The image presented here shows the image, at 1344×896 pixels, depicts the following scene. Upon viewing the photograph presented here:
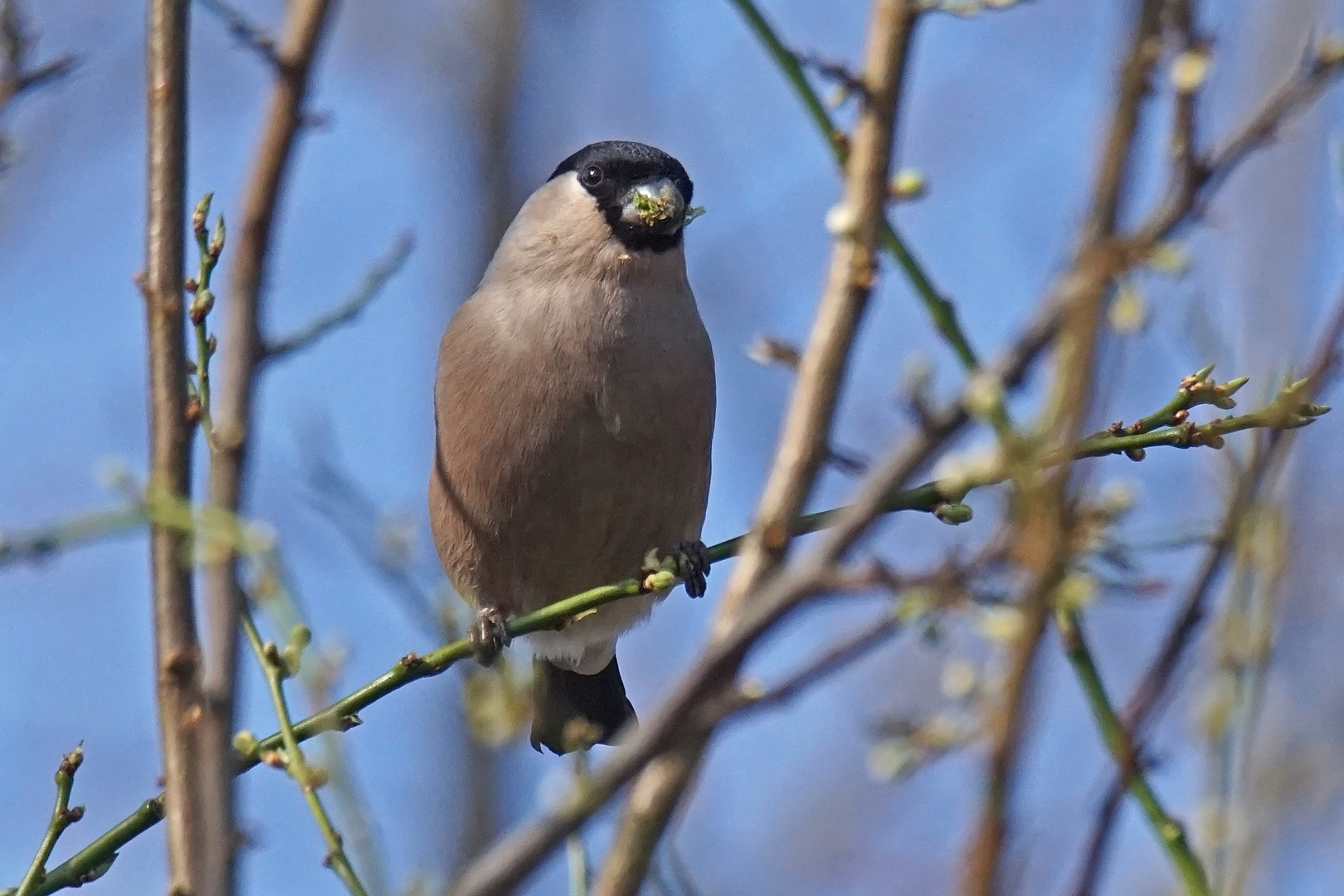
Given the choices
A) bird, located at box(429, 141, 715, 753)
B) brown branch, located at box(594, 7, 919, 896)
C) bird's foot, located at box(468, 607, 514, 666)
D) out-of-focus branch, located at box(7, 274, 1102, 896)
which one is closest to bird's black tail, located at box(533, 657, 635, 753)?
bird, located at box(429, 141, 715, 753)

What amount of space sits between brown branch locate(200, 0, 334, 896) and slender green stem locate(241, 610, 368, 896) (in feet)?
1.67

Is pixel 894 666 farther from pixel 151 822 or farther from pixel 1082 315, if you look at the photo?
pixel 1082 315

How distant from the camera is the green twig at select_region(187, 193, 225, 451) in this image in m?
2.36

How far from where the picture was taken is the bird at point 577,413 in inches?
176

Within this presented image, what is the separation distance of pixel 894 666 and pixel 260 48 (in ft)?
24.2

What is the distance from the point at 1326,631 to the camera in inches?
300

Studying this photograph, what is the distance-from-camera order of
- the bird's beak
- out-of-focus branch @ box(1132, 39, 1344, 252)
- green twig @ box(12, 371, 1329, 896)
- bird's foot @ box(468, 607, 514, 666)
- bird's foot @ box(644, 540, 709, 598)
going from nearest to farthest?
out-of-focus branch @ box(1132, 39, 1344, 252) → green twig @ box(12, 371, 1329, 896) → bird's foot @ box(468, 607, 514, 666) → bird's foot @ box(644, 540, 709, 598) → the bird's beak

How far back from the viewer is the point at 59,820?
2.28 meters

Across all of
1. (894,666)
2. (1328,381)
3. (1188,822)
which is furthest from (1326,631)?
(1328,381)

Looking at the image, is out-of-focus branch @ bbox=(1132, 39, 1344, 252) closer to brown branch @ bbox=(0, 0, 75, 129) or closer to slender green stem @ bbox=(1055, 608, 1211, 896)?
slender green stem @ bbox=(1055, 608, 1211, 896)

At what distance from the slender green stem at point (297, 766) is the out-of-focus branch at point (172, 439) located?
1.35ft

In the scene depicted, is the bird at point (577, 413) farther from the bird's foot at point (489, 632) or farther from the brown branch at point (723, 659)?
the brown branch at point (723, 659)

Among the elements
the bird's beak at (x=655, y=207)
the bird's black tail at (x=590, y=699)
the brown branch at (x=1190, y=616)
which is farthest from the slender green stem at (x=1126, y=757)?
the bird's black tail at (x=590, y=699)

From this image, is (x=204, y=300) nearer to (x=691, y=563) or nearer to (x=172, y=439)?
(x=172, y=439)
